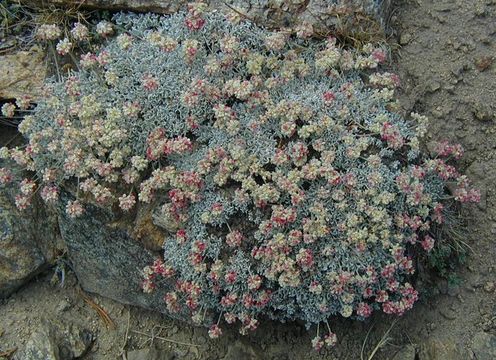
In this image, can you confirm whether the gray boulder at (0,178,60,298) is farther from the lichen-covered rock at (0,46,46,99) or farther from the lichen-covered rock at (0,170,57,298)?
the lichen-covered rock at (0,46,46,99)

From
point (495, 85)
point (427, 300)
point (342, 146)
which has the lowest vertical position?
point (427, 300)

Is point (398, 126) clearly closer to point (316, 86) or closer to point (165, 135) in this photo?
point (316, 86)

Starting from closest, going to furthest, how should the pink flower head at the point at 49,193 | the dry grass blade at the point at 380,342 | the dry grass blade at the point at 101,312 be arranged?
the pink flower head at the point at 49,193 < the dry grass blade at the point at 380,342 < the dry grass blade at the point at 101,312

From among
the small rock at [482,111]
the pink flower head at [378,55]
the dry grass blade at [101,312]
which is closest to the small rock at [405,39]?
the pink flower head at [378,55]

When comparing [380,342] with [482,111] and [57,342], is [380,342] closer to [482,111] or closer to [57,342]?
[482,111]

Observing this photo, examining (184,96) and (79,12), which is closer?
(184,96)

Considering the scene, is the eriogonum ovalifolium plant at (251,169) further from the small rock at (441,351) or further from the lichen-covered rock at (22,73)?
the small rock at (441,351)

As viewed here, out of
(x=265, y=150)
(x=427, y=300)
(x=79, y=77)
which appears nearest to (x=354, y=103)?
(x=265, y=150)
